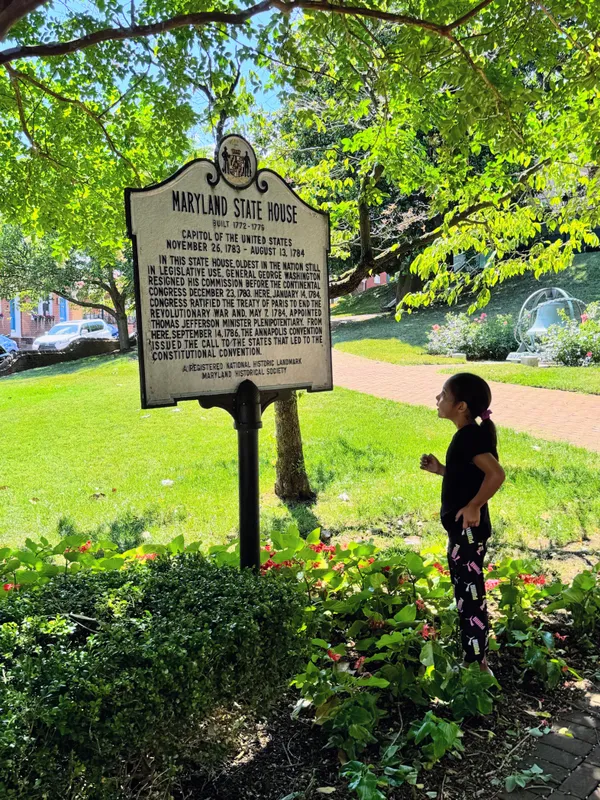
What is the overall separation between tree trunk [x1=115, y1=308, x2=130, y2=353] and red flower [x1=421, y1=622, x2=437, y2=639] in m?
24.7

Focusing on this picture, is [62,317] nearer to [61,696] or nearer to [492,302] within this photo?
[492,302]

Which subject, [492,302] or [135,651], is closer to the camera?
[135,651]

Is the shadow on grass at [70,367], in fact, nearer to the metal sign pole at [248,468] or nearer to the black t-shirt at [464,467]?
the metal sign pole at [248,468]

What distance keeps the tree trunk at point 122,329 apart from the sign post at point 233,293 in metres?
23.8

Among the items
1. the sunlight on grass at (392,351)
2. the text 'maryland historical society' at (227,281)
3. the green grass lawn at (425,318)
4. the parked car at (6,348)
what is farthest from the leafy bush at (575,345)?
the parked car at (6,348)

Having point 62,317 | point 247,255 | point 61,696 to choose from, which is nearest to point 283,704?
point 61,696

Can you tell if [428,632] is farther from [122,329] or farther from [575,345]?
[122,329]

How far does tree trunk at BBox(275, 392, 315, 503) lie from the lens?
23.2 ft

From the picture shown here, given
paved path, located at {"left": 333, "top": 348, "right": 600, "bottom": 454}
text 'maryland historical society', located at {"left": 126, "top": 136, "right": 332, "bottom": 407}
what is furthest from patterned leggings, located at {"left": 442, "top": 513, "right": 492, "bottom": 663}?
paved path, located at {"left": 333, "top": 348, "right": 600, "bottom": 454}

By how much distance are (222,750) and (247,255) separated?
244 cm

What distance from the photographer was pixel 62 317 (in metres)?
56.1

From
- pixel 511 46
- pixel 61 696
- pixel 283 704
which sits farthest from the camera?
pixel 511 46

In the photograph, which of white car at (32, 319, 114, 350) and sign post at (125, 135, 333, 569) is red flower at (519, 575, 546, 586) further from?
white car at (32, 319, 114, 350)

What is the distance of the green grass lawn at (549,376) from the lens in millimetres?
13098
